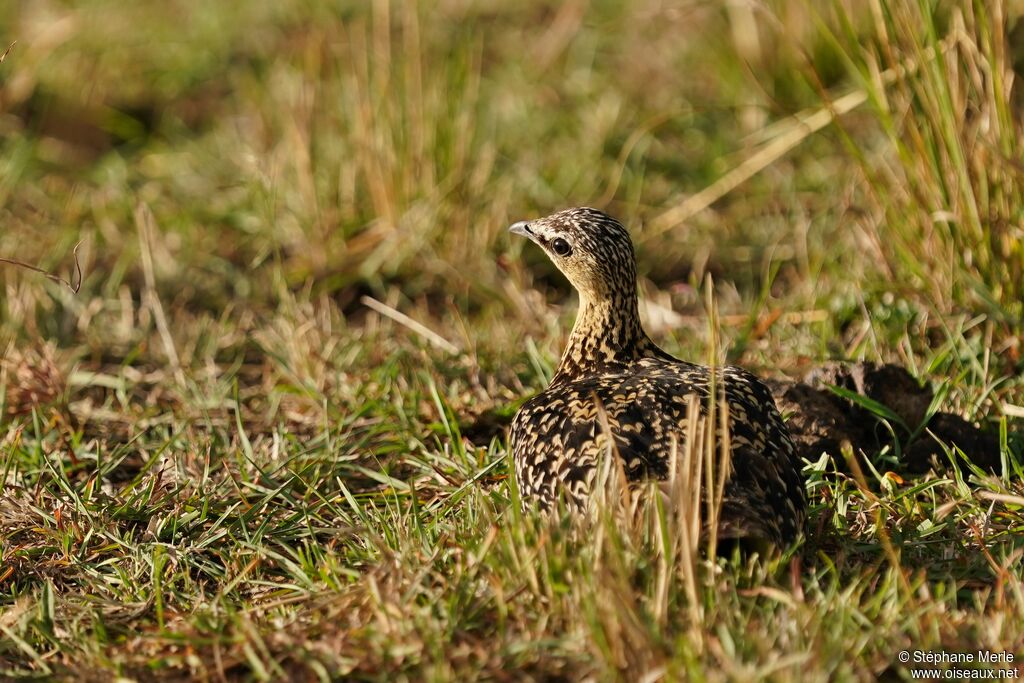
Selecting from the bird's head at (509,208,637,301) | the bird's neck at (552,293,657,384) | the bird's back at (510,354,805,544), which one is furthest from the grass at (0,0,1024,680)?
the bird's head at (509,208,637,301)

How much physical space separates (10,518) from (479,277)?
266cm

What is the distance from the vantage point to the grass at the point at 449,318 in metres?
3.39

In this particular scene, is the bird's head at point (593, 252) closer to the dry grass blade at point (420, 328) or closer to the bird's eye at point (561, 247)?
the bird's eye at point (561, 247)

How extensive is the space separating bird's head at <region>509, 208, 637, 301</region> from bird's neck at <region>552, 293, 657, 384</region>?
0.04 m

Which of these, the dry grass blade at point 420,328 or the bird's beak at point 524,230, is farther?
the dry grass blade at point 420,328

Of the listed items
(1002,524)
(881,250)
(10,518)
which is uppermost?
(881,250)

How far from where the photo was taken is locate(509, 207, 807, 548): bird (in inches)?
140

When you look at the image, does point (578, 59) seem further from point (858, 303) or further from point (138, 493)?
point (138, 493)

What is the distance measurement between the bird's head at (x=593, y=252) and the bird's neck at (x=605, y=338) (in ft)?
0.12

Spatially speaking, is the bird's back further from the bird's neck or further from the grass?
the bird's neck

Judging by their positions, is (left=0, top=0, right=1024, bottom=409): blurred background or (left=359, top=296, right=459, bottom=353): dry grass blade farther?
(left=359, top=296, right=459, bottom=353): dry grass blade

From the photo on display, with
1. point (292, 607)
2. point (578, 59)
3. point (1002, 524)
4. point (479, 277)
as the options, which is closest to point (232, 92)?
point (578, 59)

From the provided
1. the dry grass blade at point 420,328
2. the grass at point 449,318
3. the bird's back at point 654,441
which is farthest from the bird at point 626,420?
the dry grass blade at point 420,328

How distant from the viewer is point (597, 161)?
23.4ft
